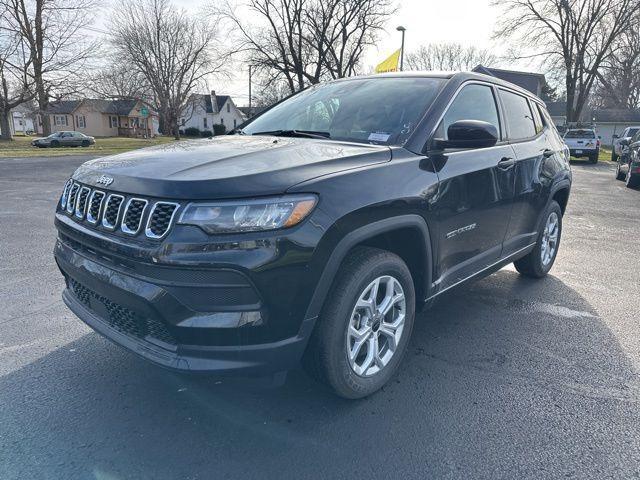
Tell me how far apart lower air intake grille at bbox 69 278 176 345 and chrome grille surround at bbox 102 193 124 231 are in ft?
1.22

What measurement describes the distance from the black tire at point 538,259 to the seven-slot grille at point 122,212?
363 cm

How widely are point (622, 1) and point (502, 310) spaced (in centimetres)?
3797

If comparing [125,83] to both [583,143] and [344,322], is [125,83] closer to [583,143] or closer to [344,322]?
[583,143]

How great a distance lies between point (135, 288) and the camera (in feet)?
7.06

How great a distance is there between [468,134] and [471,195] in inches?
17.7

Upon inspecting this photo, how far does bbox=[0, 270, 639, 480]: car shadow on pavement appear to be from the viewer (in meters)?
2.21

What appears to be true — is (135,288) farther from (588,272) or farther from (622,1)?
(622,1)

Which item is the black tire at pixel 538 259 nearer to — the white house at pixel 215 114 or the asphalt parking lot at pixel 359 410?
the asphalt parking lot at pixel 359 410

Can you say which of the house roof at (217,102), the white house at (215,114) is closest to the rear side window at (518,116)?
the white house at (215,114)

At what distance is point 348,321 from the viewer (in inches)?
95.0

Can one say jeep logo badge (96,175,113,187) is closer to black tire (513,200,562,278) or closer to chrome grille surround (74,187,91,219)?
chrome grille surround (74,187,91,219)

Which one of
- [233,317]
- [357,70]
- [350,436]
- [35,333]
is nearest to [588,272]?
[350,436]

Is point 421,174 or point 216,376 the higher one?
point 421,174

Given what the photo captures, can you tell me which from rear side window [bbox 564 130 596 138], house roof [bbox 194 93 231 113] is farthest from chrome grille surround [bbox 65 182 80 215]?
house roof [bbox 194 93 231 113]
